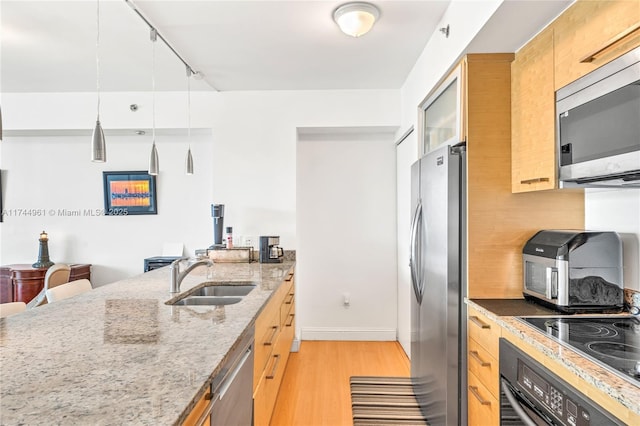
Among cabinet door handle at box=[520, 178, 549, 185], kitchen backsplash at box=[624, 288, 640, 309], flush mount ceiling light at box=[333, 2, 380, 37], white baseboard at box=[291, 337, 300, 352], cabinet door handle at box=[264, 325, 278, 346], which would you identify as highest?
flush mount ceiling light at box=[333, 2, 380, 37]

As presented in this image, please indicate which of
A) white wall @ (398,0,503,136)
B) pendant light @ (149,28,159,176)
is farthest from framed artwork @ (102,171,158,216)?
white wall @ (398,0,503,136)

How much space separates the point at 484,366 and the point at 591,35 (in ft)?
4.71

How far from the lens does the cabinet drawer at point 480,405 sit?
1.58 meters

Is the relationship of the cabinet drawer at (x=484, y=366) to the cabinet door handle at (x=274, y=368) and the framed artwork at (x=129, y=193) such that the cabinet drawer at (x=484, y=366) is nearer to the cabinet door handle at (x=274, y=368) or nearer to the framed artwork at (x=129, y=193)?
the cabinet door handle at (x=274, y=368)

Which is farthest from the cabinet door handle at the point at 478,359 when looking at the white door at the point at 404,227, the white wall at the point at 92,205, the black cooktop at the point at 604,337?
the white wall at the point at 92,205

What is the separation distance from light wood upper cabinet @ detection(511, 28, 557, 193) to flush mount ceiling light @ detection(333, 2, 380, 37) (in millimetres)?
835

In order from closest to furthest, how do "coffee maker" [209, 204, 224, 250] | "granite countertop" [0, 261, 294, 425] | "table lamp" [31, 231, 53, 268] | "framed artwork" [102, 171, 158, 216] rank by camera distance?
"granite countertop" [0, 261, 294, 425] < "coffee maker" [209, 204, 224, 250] < "table lamp" [31, 231, 53, 268] < "framed artwork" [102, 171, 158, 216]

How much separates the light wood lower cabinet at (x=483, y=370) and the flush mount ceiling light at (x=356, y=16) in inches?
67.4

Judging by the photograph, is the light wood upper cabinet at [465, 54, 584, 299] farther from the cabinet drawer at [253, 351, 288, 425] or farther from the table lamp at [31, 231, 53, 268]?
the table lamp at [31, 231, 53, 268]

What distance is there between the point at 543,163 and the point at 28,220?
16.2ft

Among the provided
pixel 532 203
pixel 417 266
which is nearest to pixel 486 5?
pixel 532 203

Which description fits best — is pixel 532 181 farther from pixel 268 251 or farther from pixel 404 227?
pixel 268 251

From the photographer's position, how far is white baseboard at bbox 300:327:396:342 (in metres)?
3.90

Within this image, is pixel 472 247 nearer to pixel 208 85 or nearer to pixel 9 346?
pixel 9 346
